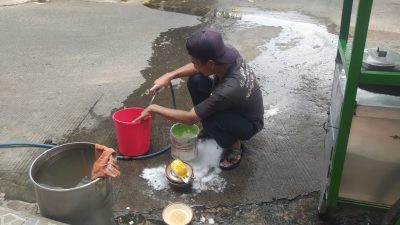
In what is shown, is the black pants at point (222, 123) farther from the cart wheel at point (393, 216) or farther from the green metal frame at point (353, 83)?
the cart wheel at point (393, 216)

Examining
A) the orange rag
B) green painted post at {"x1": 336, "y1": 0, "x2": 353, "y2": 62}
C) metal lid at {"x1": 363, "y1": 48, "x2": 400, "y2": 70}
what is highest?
green painted post at {"x1": 336, "y1": 0, "x2": 353, "y2": 62}

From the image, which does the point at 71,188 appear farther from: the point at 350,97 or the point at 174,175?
the point at 350,97

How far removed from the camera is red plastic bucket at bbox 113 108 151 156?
2787 millimetres

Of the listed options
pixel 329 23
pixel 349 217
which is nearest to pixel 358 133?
pixel 349 217

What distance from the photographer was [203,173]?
2.87 metres

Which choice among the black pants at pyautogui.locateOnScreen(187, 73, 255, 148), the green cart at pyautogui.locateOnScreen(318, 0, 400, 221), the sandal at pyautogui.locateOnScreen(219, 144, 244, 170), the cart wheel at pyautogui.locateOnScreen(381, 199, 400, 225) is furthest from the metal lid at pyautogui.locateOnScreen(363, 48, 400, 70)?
the sandal at pyautogui.locateOnScreen(219, 144, 244, 170)

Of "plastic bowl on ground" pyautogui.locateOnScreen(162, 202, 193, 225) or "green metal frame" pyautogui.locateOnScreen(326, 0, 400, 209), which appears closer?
"green metal frame" pyautogui.locateOnScreen(326, 0, 400, 209)

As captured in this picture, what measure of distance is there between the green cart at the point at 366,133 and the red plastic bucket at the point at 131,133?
4.46ft

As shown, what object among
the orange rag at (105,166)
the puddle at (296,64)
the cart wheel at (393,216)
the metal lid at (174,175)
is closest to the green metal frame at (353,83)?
the cart wheel at (393,216)

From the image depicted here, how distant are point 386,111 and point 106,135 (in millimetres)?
2220

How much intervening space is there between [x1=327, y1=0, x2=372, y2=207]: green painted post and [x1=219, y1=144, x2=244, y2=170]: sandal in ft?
2.86

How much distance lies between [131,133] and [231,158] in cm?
79

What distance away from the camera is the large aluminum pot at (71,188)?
71.1 inches

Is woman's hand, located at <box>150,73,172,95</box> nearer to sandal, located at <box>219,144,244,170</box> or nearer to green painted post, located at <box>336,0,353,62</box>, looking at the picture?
sandal, located at <box>219,144,244,170</box>
